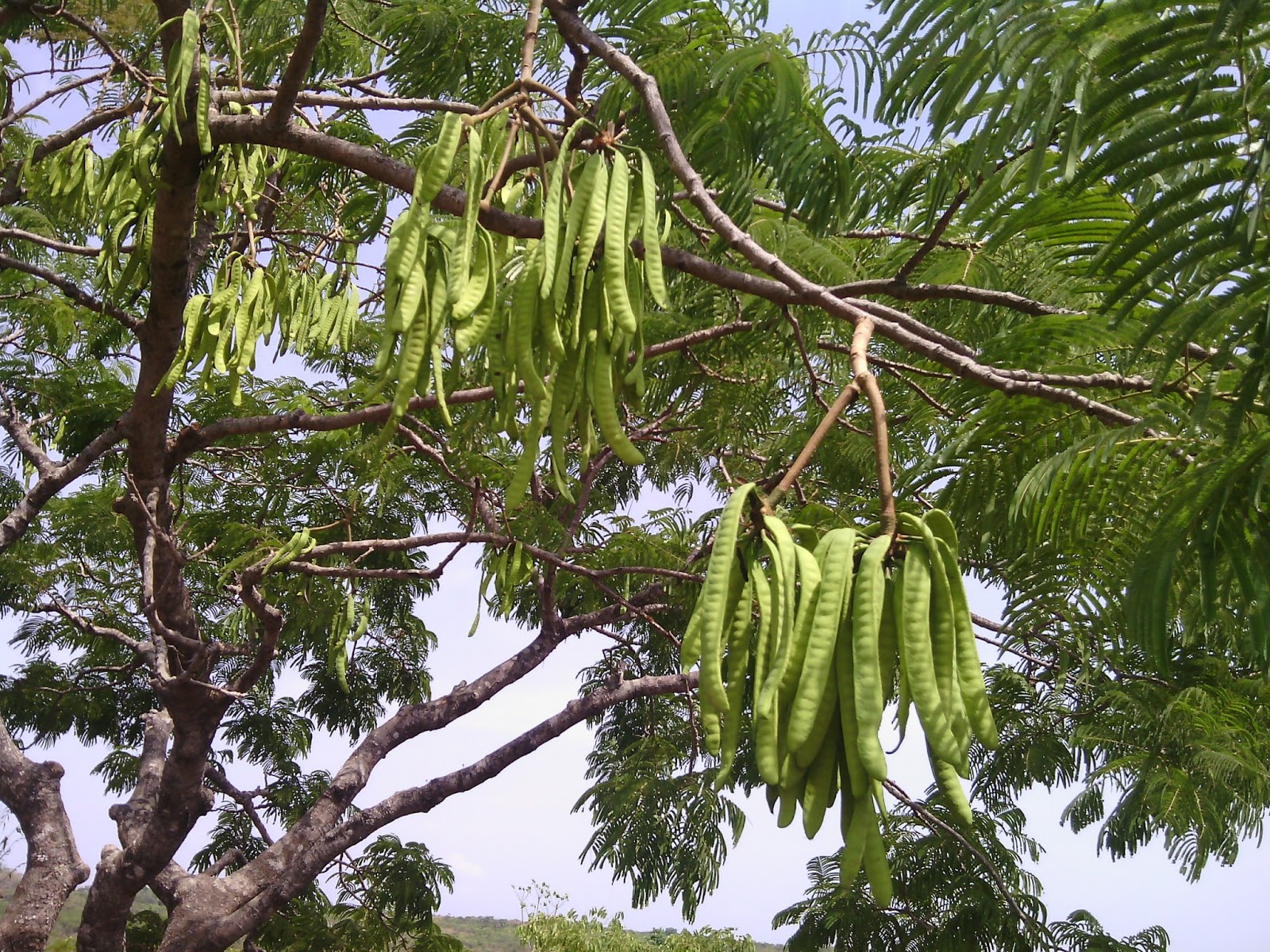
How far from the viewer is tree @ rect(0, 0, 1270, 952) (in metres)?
1.27

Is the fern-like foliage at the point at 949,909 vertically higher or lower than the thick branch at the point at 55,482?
lower

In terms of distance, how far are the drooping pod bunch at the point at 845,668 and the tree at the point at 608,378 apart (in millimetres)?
89

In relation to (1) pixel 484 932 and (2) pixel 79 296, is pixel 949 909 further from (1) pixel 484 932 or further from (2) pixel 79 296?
(1) pixel 484 932

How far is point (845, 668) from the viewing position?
92cm

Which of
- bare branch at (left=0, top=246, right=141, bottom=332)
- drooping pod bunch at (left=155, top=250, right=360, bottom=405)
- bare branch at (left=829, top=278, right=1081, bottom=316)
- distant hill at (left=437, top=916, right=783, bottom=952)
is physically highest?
bare branch at (left=0, top=246, right=141, bottom=332)

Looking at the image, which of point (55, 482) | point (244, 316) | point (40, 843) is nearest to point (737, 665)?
point (244, 316)

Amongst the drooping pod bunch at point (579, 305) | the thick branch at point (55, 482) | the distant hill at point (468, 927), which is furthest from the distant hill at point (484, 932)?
the drooping pod bunch at point (579, 305)

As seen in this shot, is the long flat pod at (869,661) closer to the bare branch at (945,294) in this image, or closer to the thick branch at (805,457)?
the thick branch at (805,457)

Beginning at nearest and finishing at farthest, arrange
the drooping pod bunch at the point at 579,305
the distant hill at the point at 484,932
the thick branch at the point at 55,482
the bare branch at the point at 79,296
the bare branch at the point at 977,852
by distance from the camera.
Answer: the drooping pod bunch at the point at 579,305
the bare branch at the point at 79,296
the thick branch at the point at 55,482
the bare branch at the point at 977,852
the distant hill at the point at 484,932

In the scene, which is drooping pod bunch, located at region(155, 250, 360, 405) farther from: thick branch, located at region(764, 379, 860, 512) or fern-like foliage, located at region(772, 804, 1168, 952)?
fern-like foliage, located at region(772, 804, 1168, 952)

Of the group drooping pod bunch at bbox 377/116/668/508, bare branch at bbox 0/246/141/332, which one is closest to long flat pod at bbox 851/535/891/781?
drooping pod bunch at bbox 377/116/668/508

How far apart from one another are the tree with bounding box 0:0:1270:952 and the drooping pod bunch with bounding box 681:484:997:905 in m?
0.09

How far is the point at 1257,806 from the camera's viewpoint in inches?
178

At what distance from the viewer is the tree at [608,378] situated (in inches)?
50.0
